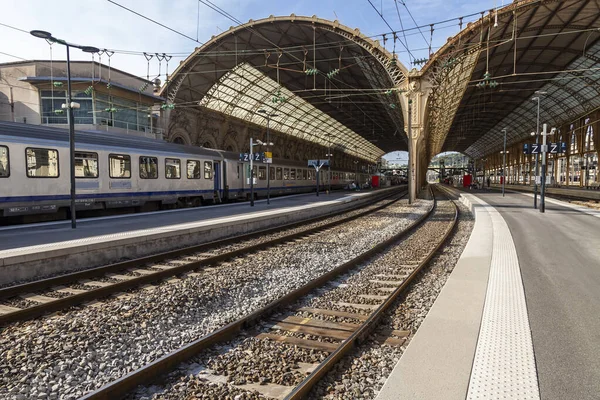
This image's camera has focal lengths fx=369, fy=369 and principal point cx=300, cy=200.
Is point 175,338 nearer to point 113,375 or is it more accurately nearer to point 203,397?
point 113,375

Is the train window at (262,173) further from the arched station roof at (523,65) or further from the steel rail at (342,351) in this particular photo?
the steel rail at (342,351)

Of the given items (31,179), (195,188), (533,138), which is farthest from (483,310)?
(533,138)

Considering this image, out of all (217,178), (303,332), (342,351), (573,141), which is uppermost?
(573,141)

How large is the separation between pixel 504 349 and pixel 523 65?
4880cm

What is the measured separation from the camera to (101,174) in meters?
15.8

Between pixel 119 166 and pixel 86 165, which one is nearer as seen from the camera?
pixel 86 165

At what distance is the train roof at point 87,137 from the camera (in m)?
13.0

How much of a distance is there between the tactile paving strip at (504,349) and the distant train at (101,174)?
1485 centimetres

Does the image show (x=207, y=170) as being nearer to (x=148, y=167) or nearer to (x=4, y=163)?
(x=148, y=167)

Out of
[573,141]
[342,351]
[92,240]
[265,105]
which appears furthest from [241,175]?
[573,141]

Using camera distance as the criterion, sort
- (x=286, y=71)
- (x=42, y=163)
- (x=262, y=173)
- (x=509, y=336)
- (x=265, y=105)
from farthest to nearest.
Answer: (x=265, y=105)
(x=286, y=71)
(x=262, y=173)
(x=42, y=163)
(x=509, y=336)

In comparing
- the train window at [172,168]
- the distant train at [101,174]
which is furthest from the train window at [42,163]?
the train window at [172,168]

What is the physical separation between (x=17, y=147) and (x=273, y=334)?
12805 mm

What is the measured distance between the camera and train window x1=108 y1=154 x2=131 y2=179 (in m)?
16.2
